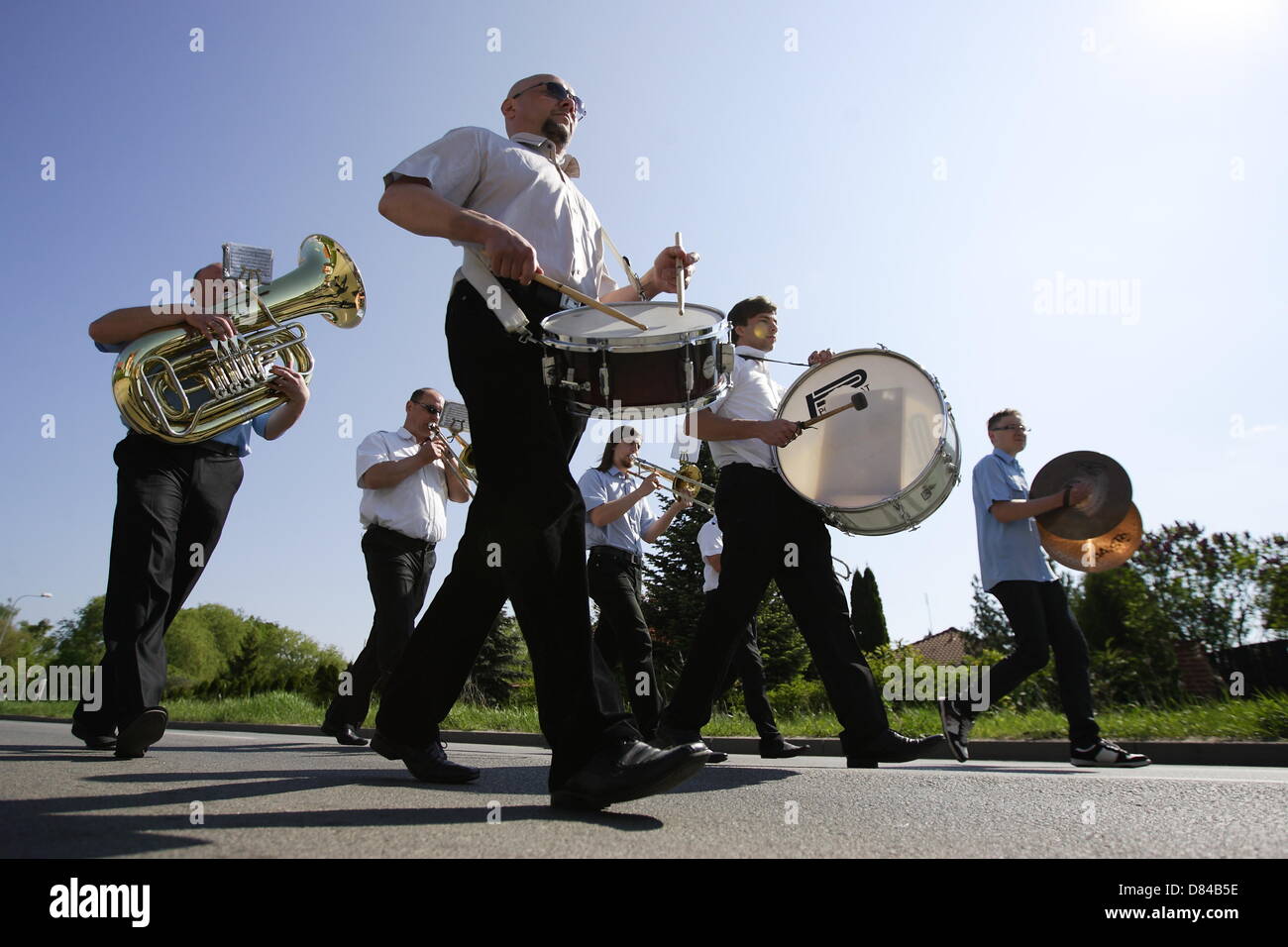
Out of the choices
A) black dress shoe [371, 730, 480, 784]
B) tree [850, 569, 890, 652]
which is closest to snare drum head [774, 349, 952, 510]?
black dress shoe [371, 730, 480, 784]

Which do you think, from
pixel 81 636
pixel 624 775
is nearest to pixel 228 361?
pixel 624 775

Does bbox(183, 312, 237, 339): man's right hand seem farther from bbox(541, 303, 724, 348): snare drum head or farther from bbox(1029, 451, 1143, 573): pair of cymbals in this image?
bbox(1029, 451, 1143, 573): pair of cymbals

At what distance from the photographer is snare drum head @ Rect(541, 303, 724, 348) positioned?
2.80 metres

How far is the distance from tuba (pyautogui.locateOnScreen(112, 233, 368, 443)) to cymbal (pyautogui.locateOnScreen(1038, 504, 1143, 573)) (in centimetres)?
462

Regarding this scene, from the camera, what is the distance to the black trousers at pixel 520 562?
2623 millimetres

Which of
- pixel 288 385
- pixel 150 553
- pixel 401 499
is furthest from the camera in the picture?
pixel 401 499

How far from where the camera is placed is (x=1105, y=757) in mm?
5453

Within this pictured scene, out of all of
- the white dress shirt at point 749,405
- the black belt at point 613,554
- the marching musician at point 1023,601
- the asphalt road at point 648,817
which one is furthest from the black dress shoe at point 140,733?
the marching musician at point 1023,601

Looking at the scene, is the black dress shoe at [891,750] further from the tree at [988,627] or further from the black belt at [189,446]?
the tree at [988,627]

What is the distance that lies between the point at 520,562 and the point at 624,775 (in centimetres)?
63

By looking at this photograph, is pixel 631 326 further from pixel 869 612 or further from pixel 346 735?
pixel 869 612

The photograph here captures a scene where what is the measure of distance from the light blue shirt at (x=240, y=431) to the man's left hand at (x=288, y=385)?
5.3 inches

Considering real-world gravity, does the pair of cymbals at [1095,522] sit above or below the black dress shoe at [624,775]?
above
